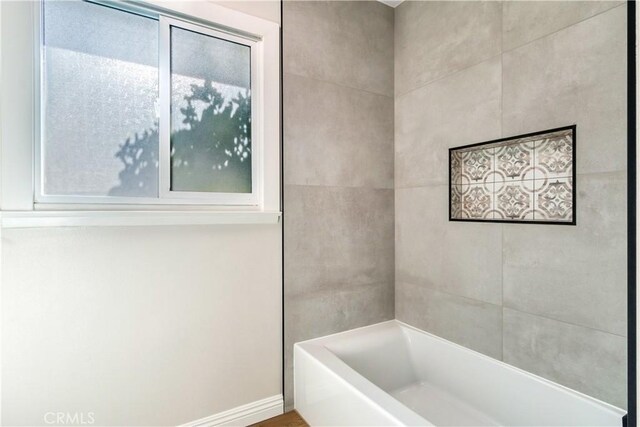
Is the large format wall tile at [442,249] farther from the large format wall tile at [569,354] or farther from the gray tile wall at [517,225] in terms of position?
the large format wall tile at [569,354]

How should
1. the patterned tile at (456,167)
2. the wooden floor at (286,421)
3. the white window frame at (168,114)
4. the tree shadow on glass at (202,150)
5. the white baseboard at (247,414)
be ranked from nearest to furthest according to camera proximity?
1. the white window frame at (168,114)
2. the tree shadow on glass at (202,150)
3. the white baseboard at (247,414)
4. the wooden floor at (286,421)
5. the patterned tile at (456,167)

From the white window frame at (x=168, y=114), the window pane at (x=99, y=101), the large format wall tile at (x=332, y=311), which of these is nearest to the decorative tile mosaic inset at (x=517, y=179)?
the large format wall tile at (x=332, y=311)

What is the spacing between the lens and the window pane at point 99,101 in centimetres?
142

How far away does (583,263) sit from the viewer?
142 centimetres

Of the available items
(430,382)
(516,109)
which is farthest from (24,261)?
(516,109)

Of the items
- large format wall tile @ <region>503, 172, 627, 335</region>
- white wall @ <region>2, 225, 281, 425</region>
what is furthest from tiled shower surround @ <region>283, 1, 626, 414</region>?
white wall @ <region>2, 225, 281, 425</region>

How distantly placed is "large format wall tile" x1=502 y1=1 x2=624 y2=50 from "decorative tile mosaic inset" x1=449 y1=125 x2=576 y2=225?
488mm

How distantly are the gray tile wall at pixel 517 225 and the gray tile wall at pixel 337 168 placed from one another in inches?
5.8

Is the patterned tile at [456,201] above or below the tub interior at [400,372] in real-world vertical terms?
above

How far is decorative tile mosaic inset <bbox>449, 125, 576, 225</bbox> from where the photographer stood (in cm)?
148

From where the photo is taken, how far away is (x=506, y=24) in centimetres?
169

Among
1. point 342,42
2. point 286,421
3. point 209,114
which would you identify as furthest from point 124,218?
point 342,42

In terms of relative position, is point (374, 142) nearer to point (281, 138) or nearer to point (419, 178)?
point (419, 178)

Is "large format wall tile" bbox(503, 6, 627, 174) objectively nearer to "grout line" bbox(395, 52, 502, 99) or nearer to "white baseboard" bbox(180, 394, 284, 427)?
"grout line" bbox(395, 52, 502, 99)
